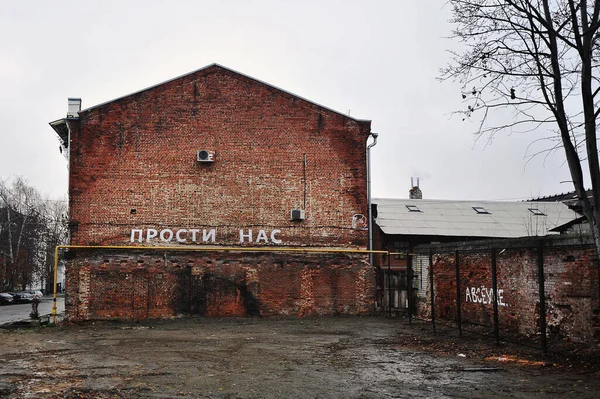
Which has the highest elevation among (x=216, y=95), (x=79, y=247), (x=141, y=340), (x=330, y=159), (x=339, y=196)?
(x=216, y=95)

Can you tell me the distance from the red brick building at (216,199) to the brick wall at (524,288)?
4.99 meters

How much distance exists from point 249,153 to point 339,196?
3.68 m

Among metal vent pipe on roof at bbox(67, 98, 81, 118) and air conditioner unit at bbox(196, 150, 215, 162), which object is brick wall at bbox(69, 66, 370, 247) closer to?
air conditioner unit at bbox(196, 150, 215, 162)

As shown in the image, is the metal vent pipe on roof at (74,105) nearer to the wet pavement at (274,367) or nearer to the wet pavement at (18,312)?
the wet pavement at (18,312)

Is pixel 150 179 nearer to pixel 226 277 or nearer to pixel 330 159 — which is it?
pixel 226 277

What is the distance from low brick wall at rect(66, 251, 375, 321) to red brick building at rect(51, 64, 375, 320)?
0.12ft

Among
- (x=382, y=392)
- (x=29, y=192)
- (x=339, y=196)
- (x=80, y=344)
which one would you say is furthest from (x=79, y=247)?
(x=29, y=192)

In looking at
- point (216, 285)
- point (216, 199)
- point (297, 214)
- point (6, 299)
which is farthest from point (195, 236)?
point (6, 299)

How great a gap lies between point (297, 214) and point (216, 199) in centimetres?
297

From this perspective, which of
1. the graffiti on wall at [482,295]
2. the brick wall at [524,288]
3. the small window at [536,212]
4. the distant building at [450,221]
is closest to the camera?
the brick wall at [524,288]

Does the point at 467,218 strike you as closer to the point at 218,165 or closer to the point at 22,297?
the point at 218,165

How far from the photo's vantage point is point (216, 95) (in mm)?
21641

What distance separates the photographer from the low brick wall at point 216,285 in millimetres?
19141

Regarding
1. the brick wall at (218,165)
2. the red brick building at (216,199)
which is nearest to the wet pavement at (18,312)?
the red brick building at (216,199)
